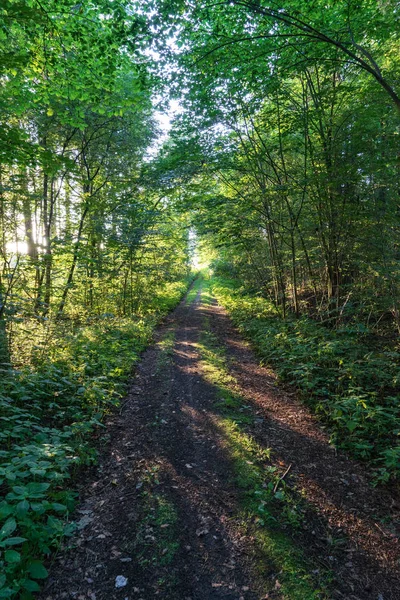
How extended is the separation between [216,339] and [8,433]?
7.76m

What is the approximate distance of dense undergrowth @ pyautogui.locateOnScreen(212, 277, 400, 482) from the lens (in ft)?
14.0

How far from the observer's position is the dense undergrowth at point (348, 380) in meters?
4.27

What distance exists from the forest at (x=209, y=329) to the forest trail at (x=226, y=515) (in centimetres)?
3

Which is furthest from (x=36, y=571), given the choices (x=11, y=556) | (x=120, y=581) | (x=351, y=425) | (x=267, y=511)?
(x=351, y=425)

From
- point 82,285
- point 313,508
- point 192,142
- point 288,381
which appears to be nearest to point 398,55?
point 192,142

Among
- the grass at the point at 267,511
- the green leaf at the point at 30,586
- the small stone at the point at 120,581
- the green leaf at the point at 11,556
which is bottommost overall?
the small stone at the point at 120,581

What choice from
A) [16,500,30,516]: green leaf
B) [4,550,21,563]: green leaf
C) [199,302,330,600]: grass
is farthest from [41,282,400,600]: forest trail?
[16,500,30,516]: green leaf

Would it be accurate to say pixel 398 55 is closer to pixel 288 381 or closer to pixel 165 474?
pixel 288 381

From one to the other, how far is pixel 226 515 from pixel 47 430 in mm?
2518

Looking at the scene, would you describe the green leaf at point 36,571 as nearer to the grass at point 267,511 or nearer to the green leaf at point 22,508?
the green leaf at point 22,508

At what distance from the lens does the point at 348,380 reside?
5.88 metres

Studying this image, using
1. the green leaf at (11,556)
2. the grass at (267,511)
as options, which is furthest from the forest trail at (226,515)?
the green leaf at (11,556)

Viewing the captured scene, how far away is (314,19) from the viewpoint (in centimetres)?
564

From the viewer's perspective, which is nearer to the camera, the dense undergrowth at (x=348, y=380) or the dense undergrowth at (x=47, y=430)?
the dense undergrowth at (x=47, y=430)
